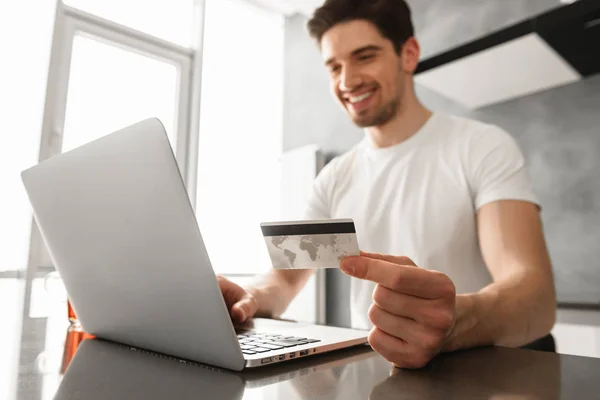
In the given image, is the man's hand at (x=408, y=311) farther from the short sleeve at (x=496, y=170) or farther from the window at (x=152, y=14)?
the window at (x=152, y=14)

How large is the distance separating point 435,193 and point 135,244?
0.98m

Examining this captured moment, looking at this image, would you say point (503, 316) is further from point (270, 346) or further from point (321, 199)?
point (321, 199)

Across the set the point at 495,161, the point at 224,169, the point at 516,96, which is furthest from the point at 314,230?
the point at 224,169

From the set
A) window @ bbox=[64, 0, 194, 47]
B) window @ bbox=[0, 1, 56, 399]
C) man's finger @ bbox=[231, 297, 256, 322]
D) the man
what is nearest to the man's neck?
the man

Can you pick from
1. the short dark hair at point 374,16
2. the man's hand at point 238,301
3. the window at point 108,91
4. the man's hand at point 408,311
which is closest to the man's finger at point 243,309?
the man's hand at point 238,301

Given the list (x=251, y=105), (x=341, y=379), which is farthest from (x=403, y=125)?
(x=251, y=105)

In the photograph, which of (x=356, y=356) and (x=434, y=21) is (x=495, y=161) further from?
(x=434, y=21)

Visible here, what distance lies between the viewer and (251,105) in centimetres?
377

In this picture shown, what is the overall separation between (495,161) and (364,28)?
623mm

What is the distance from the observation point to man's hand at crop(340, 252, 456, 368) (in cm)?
49

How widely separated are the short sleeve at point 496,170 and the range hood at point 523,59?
74cm

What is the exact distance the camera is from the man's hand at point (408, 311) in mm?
489

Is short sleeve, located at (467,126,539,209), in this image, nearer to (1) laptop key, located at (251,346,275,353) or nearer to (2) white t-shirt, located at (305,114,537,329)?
(2) white t-shirt, located at (305,114,537,329)

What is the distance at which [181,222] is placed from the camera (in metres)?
0.45
